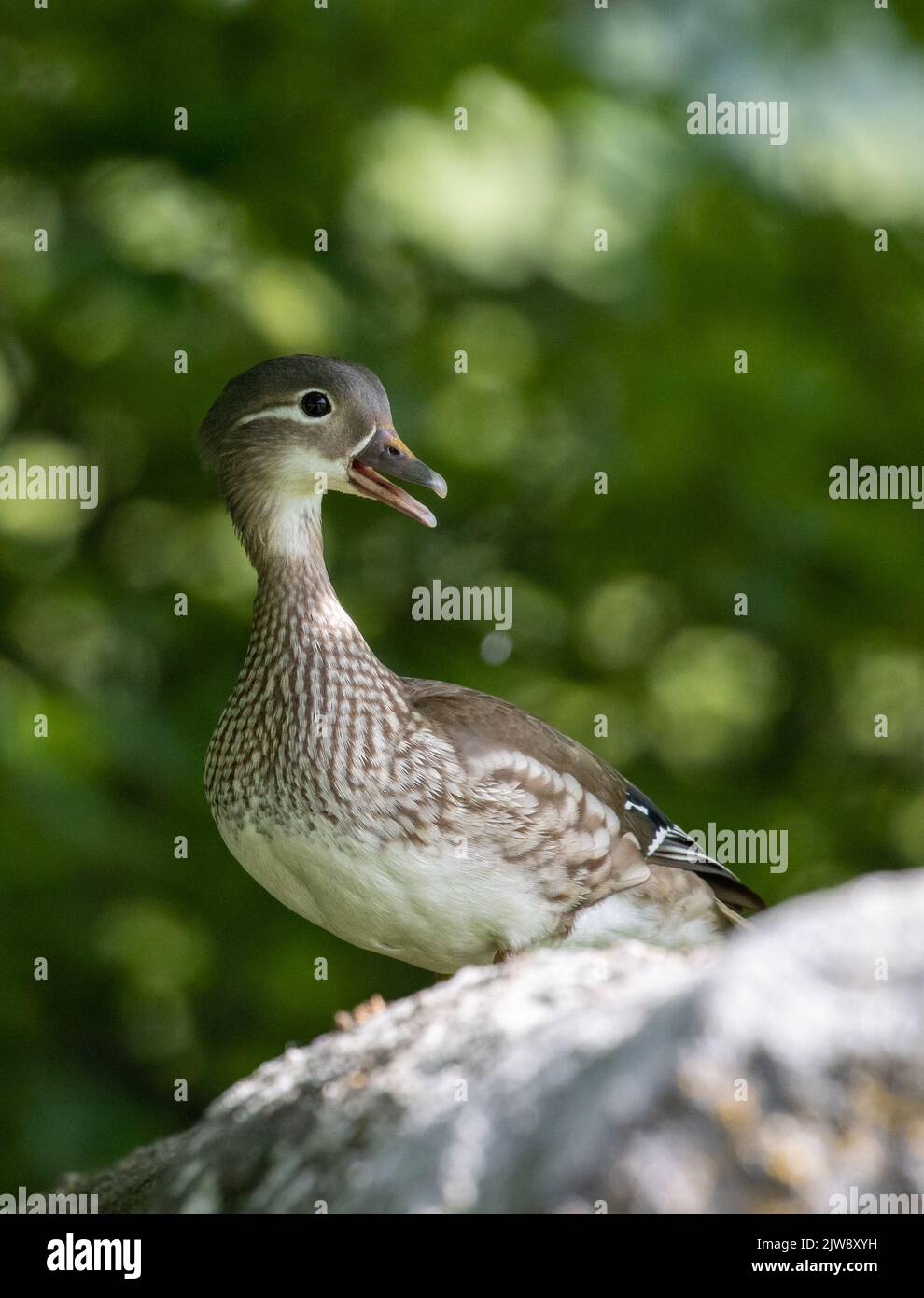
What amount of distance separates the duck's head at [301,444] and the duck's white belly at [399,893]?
0.73 m

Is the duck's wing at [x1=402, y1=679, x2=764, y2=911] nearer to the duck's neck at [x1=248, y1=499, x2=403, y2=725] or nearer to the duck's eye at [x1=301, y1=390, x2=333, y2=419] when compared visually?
the duck's neck at [x1=248, y1=499, x2=403, y2=725]

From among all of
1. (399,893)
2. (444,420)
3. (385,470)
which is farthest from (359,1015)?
(444,420)

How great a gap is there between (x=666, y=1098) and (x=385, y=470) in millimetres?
1956

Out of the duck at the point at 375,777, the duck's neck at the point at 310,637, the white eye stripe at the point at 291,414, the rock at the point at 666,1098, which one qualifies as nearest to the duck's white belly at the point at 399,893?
the duck at the point at 375,777

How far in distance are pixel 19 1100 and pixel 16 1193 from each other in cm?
32

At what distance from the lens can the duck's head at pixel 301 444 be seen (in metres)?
3.59

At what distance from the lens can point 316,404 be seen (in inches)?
143

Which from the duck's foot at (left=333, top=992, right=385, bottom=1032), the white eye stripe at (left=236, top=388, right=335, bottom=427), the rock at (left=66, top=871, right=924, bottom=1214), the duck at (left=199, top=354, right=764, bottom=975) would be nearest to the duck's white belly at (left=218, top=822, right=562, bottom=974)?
the duck at (left=199, top=354, right=764, bottom=975)

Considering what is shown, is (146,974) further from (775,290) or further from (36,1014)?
(775,290)

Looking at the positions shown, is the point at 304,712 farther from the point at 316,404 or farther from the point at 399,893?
the point at 316,404

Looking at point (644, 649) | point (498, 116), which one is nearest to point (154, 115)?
point (498, 116)

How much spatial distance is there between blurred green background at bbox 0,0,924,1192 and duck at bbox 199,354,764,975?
108 cm

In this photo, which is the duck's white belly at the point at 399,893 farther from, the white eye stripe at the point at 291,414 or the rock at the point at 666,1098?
the white eye stripe at the point at 291,414

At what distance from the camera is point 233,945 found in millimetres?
4996
